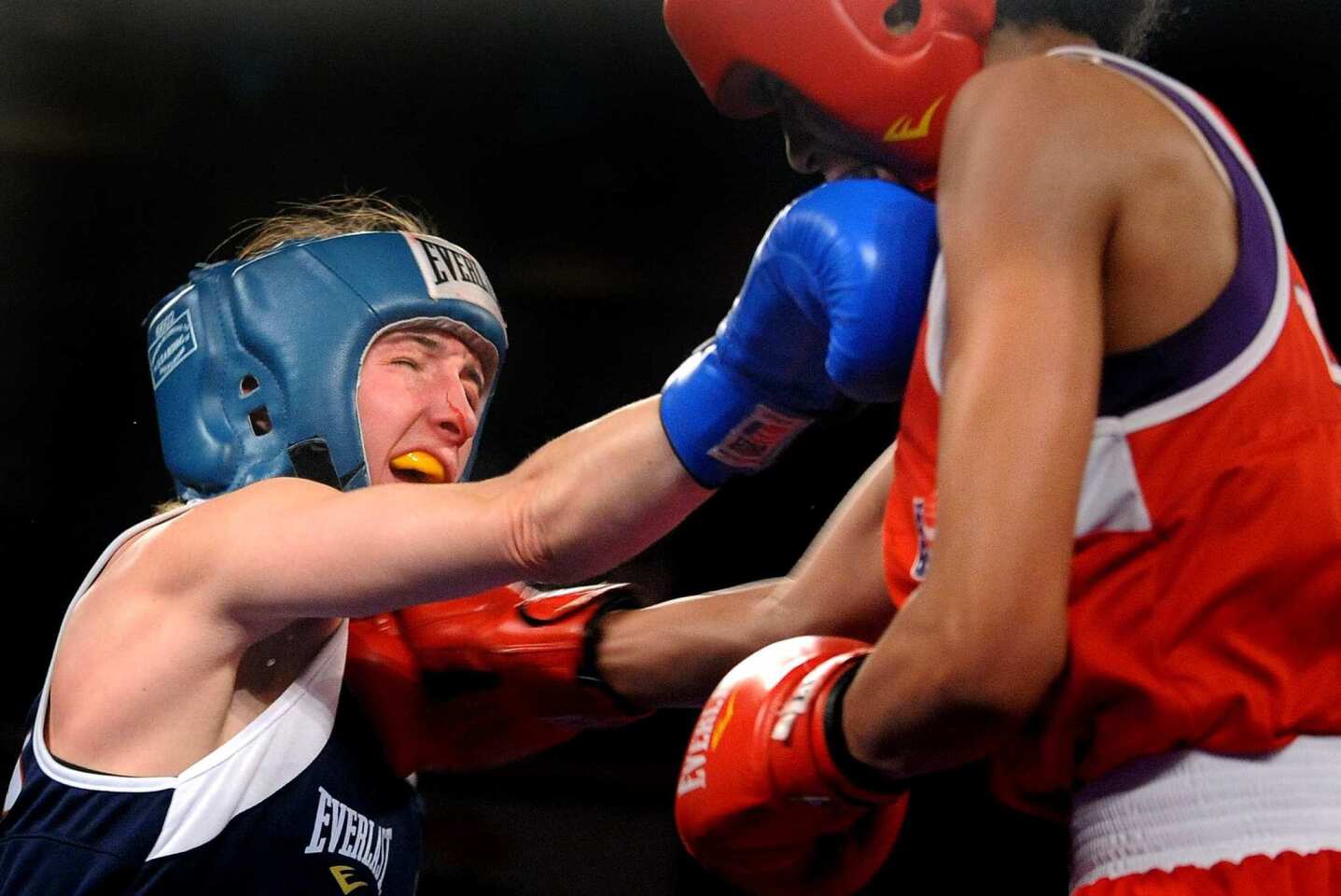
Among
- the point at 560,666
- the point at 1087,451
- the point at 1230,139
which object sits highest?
the point at 1230,139

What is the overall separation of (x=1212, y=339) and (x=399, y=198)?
282 centimetres

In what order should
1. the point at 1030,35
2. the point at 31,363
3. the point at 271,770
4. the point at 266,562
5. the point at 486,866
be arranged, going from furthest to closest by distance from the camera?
the point at 31,363, the point at 486,866, the point at 271,770, the point at 266,562, the point at 1030,35

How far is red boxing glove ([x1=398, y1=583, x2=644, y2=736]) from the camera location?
1.86m

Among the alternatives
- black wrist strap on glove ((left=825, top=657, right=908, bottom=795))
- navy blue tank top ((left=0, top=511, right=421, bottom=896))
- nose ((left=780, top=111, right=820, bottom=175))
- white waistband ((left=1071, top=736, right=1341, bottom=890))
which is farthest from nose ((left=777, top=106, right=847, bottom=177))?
navy blue tank top ((left=0, top=511, right=421, bottom=896))

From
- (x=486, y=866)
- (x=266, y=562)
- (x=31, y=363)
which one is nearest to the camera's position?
(x=266, y=562)

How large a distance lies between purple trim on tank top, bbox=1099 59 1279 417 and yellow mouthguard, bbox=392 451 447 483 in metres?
1.14

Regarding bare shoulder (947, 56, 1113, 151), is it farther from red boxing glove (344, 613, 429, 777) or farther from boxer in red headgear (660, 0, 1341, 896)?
red boxing glove (344, 613, 429, 777)

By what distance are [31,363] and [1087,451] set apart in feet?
11.0

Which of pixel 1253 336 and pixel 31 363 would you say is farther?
pixel 31 363

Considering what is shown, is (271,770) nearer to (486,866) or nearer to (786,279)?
(786,279)

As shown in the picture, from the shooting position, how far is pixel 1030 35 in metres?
1.22

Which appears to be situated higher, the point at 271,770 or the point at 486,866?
the point at 271,770

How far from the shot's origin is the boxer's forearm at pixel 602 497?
4.53 feet

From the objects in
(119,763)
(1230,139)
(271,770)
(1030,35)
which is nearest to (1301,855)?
(1230,139)
